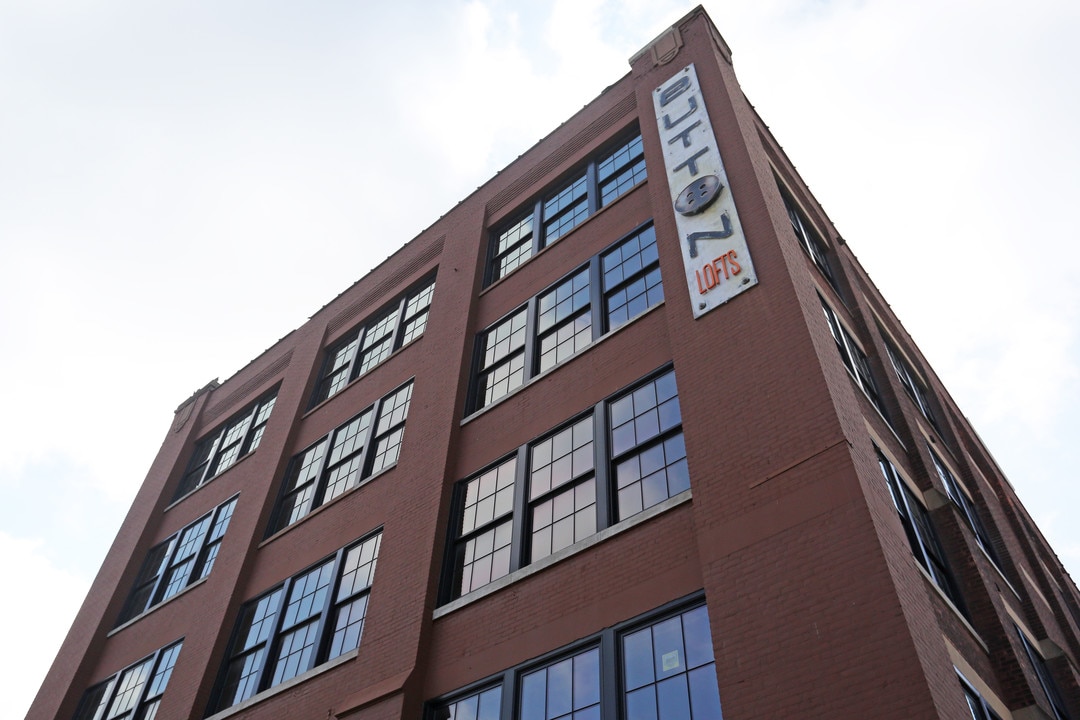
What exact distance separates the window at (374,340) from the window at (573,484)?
279 inches

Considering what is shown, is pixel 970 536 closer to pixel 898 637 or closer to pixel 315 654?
pixel 898 637

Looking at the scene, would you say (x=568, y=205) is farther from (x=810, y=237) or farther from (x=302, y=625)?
(x=302, y=625)

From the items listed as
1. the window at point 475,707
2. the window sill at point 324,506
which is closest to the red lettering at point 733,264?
the window at point 475,707

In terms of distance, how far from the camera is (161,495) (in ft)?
78.8

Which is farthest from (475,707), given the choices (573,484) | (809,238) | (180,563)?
(180,563)

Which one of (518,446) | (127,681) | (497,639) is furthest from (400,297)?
(497,639)

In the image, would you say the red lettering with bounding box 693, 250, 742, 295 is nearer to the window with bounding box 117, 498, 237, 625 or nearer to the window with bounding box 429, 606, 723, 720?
the window with bounding box 429, 606, 723, 720

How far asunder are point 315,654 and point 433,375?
5545mm

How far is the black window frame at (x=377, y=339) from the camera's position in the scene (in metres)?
20.3

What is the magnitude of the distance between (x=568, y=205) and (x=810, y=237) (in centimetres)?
515

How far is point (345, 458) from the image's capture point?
60.2 ft

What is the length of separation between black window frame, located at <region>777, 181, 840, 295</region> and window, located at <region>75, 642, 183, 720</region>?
15068 mm

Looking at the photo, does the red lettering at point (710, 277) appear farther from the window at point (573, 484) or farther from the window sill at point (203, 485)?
the window sill at point (203, 485)

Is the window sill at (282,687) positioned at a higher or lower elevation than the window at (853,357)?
lower
